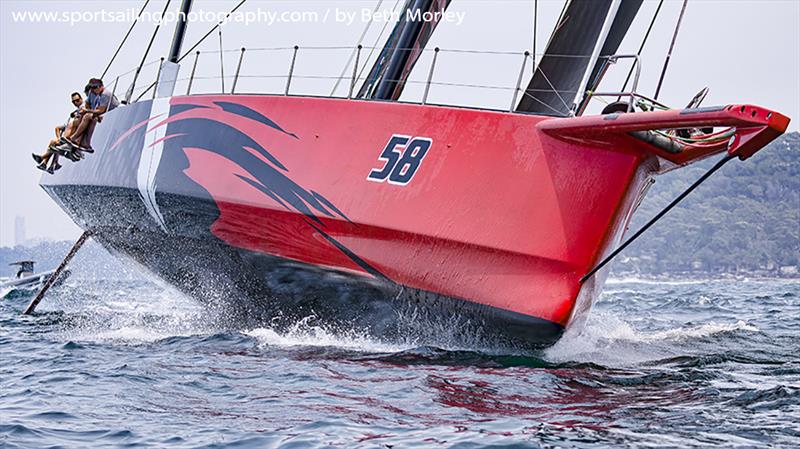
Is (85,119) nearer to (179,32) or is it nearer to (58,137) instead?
(58,137)

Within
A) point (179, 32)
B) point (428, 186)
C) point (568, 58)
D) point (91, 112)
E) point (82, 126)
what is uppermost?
point (179, 32)

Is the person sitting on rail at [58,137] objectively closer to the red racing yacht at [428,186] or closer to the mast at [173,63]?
the mast at [173,63]

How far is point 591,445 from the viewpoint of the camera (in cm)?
359

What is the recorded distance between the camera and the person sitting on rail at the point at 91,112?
10.5 meters

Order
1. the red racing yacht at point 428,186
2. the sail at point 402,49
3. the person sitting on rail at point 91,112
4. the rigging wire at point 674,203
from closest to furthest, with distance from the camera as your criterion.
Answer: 1. the rigging wire at point 674,203
2. the red racing yacht at point 428,186
3. the sail at point 402,49
4. the person sitting on rail at point 91,112

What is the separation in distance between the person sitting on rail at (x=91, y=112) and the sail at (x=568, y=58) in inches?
234

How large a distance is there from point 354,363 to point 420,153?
5.36 feet

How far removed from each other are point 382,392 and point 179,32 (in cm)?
658

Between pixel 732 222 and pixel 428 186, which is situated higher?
pixel 732 222

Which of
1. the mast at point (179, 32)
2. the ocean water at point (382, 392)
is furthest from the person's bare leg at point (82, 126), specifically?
the ocean water at point (382, 392)

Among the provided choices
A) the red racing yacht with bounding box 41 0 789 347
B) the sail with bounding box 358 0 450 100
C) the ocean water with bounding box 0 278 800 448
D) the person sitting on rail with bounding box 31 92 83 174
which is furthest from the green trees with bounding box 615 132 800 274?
the ocean water with bounding box 0 278 800 448

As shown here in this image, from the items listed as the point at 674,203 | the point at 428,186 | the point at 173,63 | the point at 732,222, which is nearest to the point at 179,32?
the point at 173,63

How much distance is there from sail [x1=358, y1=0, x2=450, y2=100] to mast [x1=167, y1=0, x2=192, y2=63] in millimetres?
2757

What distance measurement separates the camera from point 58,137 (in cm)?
1097
